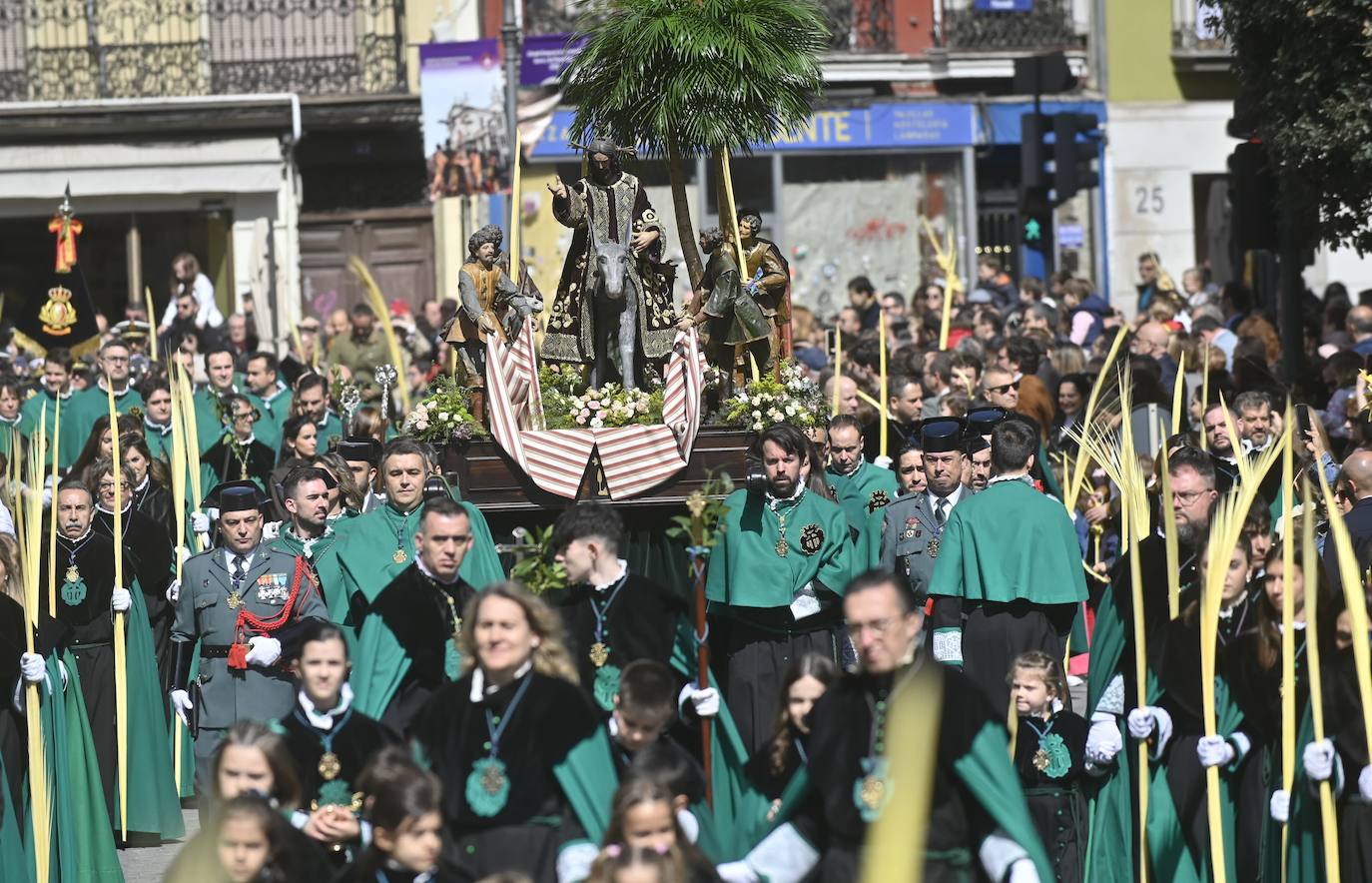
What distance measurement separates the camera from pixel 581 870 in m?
6.15

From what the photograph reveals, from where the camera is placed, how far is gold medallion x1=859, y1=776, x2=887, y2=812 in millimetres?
5965

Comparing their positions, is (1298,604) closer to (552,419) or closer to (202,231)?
(552,419)

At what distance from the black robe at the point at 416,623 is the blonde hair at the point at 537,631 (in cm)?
138

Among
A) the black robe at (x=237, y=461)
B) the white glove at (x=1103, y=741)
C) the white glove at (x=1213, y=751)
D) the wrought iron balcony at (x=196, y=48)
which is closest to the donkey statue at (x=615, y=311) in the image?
the black robe at (x=237, y=461)

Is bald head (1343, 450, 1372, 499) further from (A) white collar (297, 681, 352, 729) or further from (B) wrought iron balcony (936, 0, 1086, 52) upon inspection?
(B) wrought iron balcony (936, 0, 1086, 52)

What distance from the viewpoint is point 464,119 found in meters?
20.7

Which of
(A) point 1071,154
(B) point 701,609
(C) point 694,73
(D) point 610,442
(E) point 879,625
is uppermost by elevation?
(C) point 694,73

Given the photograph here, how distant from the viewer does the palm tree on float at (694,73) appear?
12148mm

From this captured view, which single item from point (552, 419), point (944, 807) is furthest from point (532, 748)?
point (552, 419)

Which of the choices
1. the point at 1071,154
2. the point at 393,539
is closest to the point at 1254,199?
the point at 1071,154

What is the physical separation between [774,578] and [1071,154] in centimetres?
974

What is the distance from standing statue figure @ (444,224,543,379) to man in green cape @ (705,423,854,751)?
209 cm

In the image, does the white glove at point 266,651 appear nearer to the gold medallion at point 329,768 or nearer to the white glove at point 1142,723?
the gold medallion at point 329,768

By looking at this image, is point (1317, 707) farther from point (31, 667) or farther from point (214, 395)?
point (214, 395)
